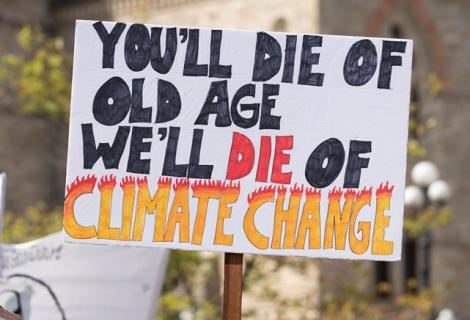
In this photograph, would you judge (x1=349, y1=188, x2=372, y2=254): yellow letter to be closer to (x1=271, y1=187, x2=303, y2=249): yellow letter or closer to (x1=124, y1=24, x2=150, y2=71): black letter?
(x1=271, y1=187, x2=303, y2=249): yellow letter

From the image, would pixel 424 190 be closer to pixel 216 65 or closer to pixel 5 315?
pixel 216 65

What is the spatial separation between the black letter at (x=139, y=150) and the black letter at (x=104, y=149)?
0.04 m

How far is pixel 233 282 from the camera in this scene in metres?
6.82

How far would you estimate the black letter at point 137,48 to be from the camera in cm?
686

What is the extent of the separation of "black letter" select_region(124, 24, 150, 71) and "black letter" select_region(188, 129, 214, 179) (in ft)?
1.23

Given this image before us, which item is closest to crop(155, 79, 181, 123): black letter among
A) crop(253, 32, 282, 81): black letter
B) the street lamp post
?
crop(253, 32, 282, 81): black letter

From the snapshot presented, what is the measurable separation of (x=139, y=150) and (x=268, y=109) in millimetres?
575

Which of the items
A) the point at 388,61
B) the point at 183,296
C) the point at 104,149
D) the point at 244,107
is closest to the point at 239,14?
the point at 183,296

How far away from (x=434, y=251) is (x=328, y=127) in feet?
58.2

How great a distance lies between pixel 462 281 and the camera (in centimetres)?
2475

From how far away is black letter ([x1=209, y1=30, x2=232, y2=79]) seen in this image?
6.83m

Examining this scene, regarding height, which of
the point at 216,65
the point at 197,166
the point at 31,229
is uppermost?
the point at 216,65

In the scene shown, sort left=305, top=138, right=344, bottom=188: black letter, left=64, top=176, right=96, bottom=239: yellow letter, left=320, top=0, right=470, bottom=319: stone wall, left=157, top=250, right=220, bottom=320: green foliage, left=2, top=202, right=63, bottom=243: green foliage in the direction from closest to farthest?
left=64, top=176, right=96, bottom=239: yellow letter → left=305, top=138, right=344, bottom=188: black letter → left=157, top=250, right=220, bottom=320: green foliage → left=2, top=202, right=63, bottom=243: green foliage → left=320, top=0, right=470, bottom=319: stone wall

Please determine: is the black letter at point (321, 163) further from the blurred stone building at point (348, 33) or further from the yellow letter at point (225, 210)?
the blurred stone building at point (348, 33)
